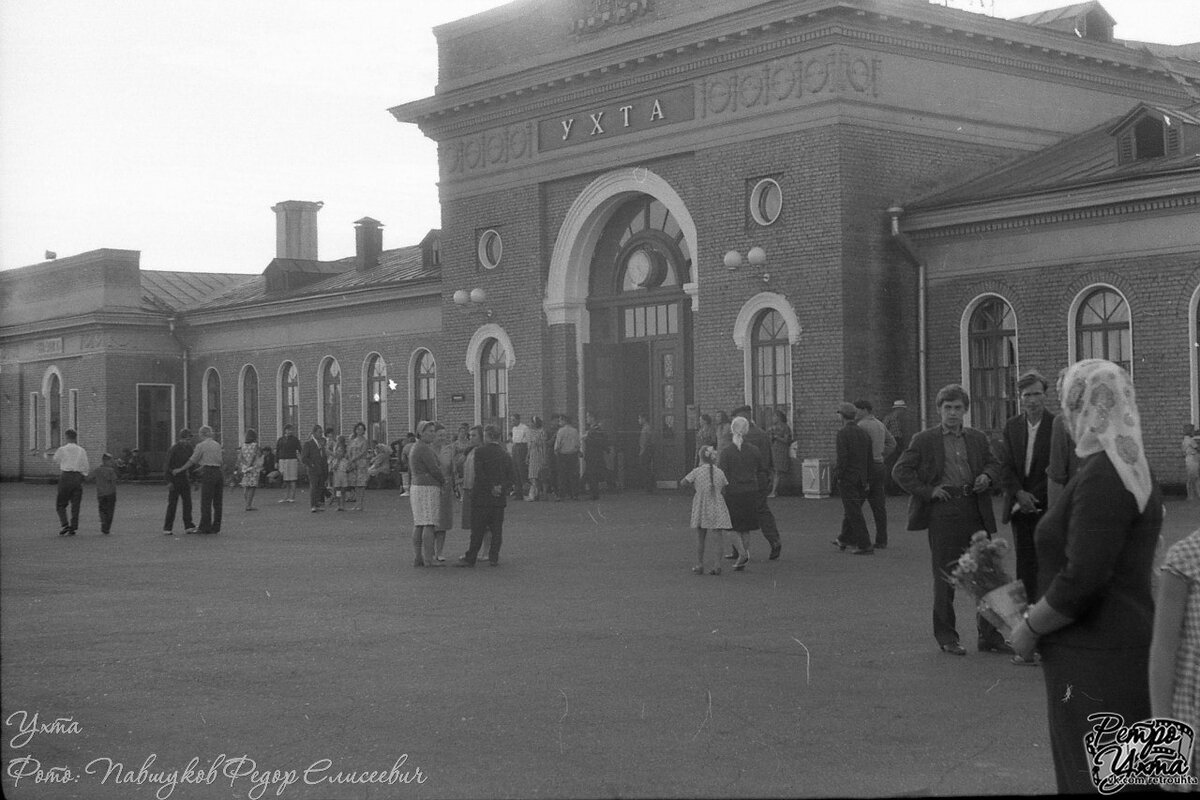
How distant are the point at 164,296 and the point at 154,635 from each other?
44021 millimetres

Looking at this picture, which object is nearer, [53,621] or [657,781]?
[657,781]

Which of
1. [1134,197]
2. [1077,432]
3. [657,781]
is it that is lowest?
[657,781]

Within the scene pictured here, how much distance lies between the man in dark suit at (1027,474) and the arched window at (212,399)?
139ft

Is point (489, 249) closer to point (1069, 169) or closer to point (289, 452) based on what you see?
point (289, 452)

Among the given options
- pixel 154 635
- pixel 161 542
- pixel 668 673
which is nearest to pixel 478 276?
pixel 161 542

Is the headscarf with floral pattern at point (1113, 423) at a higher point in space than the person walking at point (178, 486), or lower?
higher

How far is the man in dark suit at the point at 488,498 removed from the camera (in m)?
17.6

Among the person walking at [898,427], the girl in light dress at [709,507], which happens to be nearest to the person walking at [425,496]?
the girl in light dress at [709,507]

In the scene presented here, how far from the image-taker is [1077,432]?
494 cm

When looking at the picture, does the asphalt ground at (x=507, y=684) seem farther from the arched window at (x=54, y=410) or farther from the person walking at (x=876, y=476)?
the arched window at (x=54, y=410)

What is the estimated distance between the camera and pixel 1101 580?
4.80 m

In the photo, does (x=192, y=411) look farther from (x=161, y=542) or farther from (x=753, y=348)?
(x=161, y=542)

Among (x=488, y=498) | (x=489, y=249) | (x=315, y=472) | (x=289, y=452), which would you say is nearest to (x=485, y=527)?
(x=488, y=498)

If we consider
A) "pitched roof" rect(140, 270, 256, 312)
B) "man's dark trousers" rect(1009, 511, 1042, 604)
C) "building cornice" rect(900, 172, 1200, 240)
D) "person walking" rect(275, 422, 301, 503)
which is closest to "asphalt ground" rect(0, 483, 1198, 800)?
"man's dark trousers" rect(1009, 511, 1042, 604)
